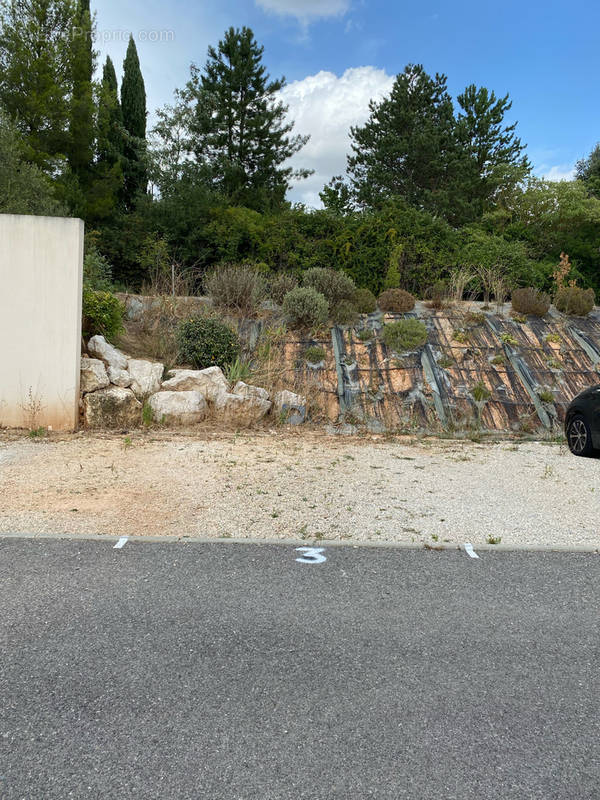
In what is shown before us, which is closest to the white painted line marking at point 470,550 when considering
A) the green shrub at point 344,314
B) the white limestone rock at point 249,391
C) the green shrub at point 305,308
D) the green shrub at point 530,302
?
the white limestone rock at point 249,391

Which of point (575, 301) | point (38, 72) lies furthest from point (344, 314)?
point (38, 72)

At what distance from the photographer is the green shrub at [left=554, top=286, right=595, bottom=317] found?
12734mm

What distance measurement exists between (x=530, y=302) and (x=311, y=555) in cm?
1050

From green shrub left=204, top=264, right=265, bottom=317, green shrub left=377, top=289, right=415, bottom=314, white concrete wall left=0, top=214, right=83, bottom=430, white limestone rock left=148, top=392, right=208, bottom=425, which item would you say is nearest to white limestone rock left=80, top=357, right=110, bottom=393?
white concrete wall left=0, top=214, right=83, bottom=430

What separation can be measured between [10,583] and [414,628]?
2.46 meters

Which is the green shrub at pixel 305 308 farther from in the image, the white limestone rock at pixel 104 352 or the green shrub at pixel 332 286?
the white limestone rock at pixel 104 352

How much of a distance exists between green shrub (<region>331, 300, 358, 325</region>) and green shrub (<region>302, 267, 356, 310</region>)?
193 millimetres

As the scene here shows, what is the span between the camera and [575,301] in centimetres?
1276

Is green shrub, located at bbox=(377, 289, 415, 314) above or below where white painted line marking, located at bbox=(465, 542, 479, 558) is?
above

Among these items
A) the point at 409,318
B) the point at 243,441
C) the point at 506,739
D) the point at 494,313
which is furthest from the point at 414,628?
the point at 494,313

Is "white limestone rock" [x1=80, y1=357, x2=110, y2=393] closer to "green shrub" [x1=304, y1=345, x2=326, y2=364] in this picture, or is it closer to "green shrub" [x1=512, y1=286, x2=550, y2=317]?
"green shrub" [x1=304, y1=345, x2=326, y2=364]

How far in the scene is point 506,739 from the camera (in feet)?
7.07

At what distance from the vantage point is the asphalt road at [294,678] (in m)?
1.95

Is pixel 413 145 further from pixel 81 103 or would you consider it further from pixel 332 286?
pixel 332 286
